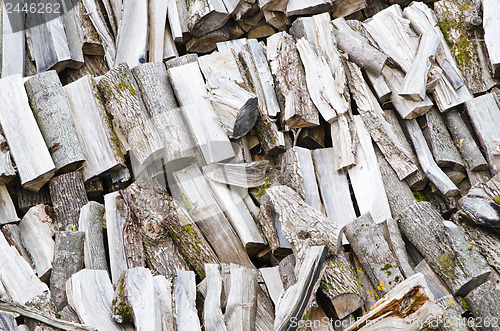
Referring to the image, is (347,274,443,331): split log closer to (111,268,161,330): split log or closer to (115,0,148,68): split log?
(111,268,161,330): split log

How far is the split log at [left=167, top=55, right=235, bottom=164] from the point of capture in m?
4.48

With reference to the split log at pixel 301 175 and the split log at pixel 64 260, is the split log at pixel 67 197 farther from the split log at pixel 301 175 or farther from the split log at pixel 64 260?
the split log at pixel 301 175

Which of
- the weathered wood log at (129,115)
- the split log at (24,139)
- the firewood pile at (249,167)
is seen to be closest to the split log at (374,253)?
the firewood pile at (249,167)

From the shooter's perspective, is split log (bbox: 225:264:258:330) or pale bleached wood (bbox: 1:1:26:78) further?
pale bleached wood (bbox: 1:1:26:78)

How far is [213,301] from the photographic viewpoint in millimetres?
3643

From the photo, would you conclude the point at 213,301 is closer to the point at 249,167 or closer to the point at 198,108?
the point at 249,167

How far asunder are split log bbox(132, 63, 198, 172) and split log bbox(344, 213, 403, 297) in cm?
161

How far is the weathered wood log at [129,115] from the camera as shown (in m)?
4.38

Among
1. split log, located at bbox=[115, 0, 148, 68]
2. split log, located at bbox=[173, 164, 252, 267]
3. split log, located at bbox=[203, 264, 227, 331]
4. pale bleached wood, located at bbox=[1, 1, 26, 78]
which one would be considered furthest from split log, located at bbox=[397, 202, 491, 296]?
pale bleached wood, located at bbox=[1, 1, 26, 78]

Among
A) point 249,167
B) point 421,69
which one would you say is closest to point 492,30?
point 421,69

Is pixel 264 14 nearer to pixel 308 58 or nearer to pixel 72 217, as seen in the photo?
pixel 308 58

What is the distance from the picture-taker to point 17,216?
452 cm

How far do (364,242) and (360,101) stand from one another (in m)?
1.54

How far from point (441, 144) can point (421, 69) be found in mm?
767
